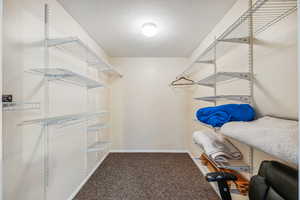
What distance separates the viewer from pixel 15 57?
1.19m

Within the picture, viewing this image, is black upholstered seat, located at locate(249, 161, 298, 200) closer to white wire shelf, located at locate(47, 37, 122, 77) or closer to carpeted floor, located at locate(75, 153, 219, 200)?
carpeted floor, located at locate(75, 153, 219, 200)

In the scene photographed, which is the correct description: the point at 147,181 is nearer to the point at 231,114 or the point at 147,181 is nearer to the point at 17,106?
the point at 231,114

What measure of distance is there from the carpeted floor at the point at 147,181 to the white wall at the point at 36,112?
0.37 m

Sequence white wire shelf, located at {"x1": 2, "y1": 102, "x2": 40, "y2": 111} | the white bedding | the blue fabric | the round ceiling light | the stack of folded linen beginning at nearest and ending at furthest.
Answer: the white bedding, white wire shelf, located at {"x1": 2, "y1": 102, "x2": 40, "y2": 111}, the blue fabric, the stack of folded linen, the round ceiling light

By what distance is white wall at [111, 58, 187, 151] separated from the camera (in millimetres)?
3777

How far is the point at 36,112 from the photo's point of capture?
Result: 55.4 inches

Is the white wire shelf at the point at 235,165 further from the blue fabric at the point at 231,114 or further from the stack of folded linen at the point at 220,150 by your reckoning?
the blue fabric at the point at 231,114

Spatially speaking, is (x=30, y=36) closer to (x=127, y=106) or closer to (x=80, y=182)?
(x=80, y=182)

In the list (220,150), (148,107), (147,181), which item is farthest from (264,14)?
(148,107)

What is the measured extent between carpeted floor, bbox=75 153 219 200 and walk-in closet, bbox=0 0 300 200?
0.05 ft

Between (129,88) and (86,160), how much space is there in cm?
182

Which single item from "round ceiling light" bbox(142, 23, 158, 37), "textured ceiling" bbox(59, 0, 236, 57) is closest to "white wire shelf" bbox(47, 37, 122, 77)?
"textured ceiling" bbox(59, 0, 236, 57)

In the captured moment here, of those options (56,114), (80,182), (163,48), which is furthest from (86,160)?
(163,48)

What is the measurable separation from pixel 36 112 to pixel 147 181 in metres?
1.73
